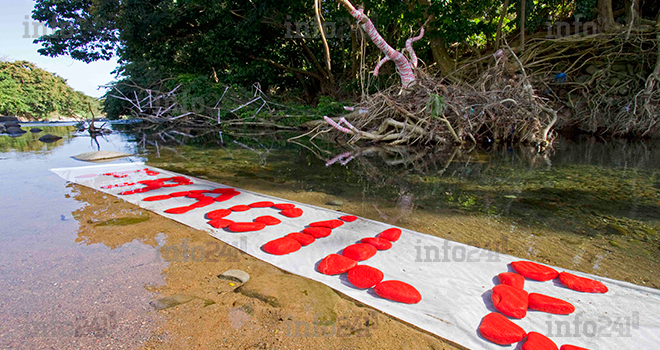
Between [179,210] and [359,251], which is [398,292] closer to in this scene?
[359,251]

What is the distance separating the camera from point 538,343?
3.53 feet

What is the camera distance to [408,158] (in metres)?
4.96

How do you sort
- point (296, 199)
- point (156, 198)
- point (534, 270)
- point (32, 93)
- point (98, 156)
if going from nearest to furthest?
point (534, 270)
point (156, 198)
point (296, 199)
point (98, 156)
point (32, 93)

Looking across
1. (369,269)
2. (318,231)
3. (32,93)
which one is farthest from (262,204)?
(32,93)

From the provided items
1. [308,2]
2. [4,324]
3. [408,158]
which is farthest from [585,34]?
[4,324]

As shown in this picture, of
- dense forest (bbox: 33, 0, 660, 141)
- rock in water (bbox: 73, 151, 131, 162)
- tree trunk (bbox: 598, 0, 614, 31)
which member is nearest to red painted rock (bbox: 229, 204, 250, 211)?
rock in water (bbox: 73, 151, 131, 162)

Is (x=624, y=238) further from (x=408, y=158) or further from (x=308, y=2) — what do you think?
(x=308, y=2)

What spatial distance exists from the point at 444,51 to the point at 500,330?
9155 millimetres

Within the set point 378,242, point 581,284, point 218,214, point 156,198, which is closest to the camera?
point 581,284

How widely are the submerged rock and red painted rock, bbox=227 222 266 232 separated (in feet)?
2.30

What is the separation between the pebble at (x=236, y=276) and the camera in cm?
145

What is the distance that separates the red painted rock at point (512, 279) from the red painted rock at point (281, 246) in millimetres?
1023

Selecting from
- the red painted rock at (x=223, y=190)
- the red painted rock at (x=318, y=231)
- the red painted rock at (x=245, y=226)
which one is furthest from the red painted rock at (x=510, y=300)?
the red painted rock at (x=223, y=190)

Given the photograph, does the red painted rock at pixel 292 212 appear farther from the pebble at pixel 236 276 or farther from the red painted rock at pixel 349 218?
the pebble at pixel 236 276
